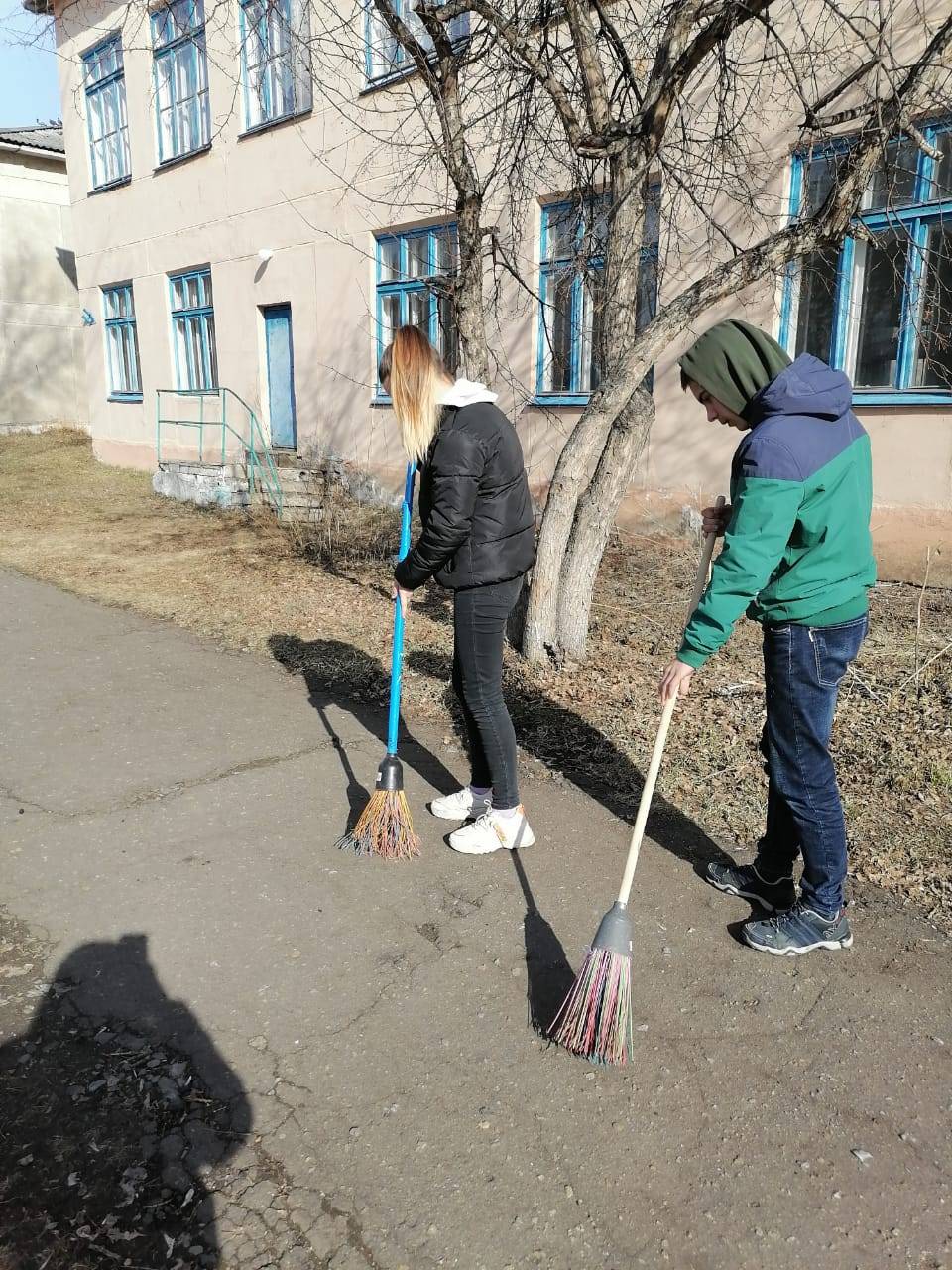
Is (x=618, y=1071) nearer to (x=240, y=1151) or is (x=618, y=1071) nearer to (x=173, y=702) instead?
(x=240, y=1151)

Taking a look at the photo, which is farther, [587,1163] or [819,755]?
[819,755]

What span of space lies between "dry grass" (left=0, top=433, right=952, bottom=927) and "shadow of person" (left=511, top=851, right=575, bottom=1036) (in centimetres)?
85

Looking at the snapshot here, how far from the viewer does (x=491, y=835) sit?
365 cm

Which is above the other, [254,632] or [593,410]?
[593,410]

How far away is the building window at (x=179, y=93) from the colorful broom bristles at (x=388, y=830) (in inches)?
521

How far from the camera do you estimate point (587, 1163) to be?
2191 mm

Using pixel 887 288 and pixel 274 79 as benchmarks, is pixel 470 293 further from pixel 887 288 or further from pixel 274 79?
pixel 274 79

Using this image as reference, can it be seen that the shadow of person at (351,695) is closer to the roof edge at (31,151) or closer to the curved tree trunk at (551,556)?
the curved tree trunk at (551,556)

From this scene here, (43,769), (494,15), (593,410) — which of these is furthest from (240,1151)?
(494,15)

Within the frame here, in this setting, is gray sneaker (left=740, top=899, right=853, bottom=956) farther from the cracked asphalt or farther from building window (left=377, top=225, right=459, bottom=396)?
building window (left=377, top=225, right=459, bottom=396)

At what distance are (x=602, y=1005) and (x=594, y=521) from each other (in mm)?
3625

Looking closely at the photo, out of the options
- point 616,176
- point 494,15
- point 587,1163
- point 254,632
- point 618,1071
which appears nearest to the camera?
point 587,1163

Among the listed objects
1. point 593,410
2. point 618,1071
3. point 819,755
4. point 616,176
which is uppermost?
point 616,176

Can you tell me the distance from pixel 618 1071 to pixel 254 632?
4.81m
